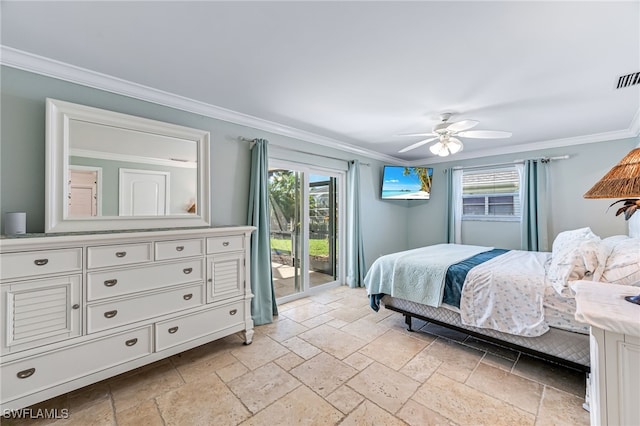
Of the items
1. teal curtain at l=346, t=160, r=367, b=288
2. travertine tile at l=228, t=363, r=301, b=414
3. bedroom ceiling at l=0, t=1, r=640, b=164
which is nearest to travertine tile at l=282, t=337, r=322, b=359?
travertine tile at l=228, t=363, r=301, b=414

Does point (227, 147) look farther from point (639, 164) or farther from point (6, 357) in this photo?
point (639, 164)

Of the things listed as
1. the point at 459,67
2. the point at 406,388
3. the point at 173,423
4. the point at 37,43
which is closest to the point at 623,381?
the point at 406,388

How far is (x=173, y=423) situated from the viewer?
1667 mm

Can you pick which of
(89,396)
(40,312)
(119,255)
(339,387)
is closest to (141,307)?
(119,255)

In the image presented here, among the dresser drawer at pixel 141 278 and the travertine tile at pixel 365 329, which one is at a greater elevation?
the dresser drawer at pixel 141 278

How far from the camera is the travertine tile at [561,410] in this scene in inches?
65.8

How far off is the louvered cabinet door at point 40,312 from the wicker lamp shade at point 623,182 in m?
3.09

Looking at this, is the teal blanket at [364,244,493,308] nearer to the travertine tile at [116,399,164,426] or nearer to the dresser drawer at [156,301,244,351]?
the dresser drawer at [156,301,244,351]

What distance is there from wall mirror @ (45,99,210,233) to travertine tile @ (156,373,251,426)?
1393mm

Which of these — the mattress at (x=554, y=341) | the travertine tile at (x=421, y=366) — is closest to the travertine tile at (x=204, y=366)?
the travertine tile at (x=421, y=366)

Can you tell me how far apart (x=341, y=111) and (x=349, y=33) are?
1.31 meters

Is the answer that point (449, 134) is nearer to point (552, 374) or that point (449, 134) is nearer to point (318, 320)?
point (552, 374)

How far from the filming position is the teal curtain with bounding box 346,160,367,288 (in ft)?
14.9

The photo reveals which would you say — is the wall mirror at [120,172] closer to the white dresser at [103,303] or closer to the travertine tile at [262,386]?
the white dresser at [103,303]
